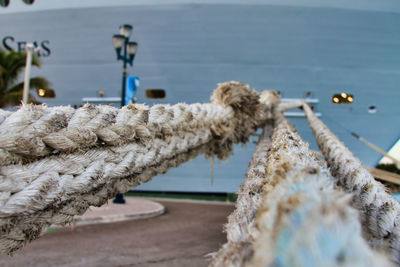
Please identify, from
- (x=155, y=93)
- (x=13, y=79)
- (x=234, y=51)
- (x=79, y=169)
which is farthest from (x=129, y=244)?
(x=13, y=79)

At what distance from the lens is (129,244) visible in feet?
16.7

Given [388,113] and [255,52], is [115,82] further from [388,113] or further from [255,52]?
[388,113]

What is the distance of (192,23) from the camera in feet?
23.9

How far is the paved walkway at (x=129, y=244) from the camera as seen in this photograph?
13.4 ft

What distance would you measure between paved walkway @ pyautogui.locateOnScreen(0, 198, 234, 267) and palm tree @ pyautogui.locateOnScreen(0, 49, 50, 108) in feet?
12.8

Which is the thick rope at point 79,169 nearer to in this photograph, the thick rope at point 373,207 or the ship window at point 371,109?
the thick rope at point 373,207

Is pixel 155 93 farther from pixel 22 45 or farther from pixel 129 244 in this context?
pixel 129 244

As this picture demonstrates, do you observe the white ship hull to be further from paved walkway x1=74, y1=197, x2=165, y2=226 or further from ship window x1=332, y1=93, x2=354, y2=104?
paved walkway x1=74, y1=197, x2=165, y2=226

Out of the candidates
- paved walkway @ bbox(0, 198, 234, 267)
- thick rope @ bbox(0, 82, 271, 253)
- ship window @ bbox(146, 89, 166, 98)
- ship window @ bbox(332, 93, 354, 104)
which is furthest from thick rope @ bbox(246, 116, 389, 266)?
ship window @ bbox(146, 89, 166, 98)

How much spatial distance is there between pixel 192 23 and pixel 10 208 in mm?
7115

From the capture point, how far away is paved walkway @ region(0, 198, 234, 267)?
13.4 feet

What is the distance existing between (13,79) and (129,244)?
6864 mm

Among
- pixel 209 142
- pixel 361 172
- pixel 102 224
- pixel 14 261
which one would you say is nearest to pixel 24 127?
pixel 361 172

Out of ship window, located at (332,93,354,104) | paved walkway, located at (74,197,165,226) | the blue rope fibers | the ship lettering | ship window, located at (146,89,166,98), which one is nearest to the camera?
the blue rope fibers
